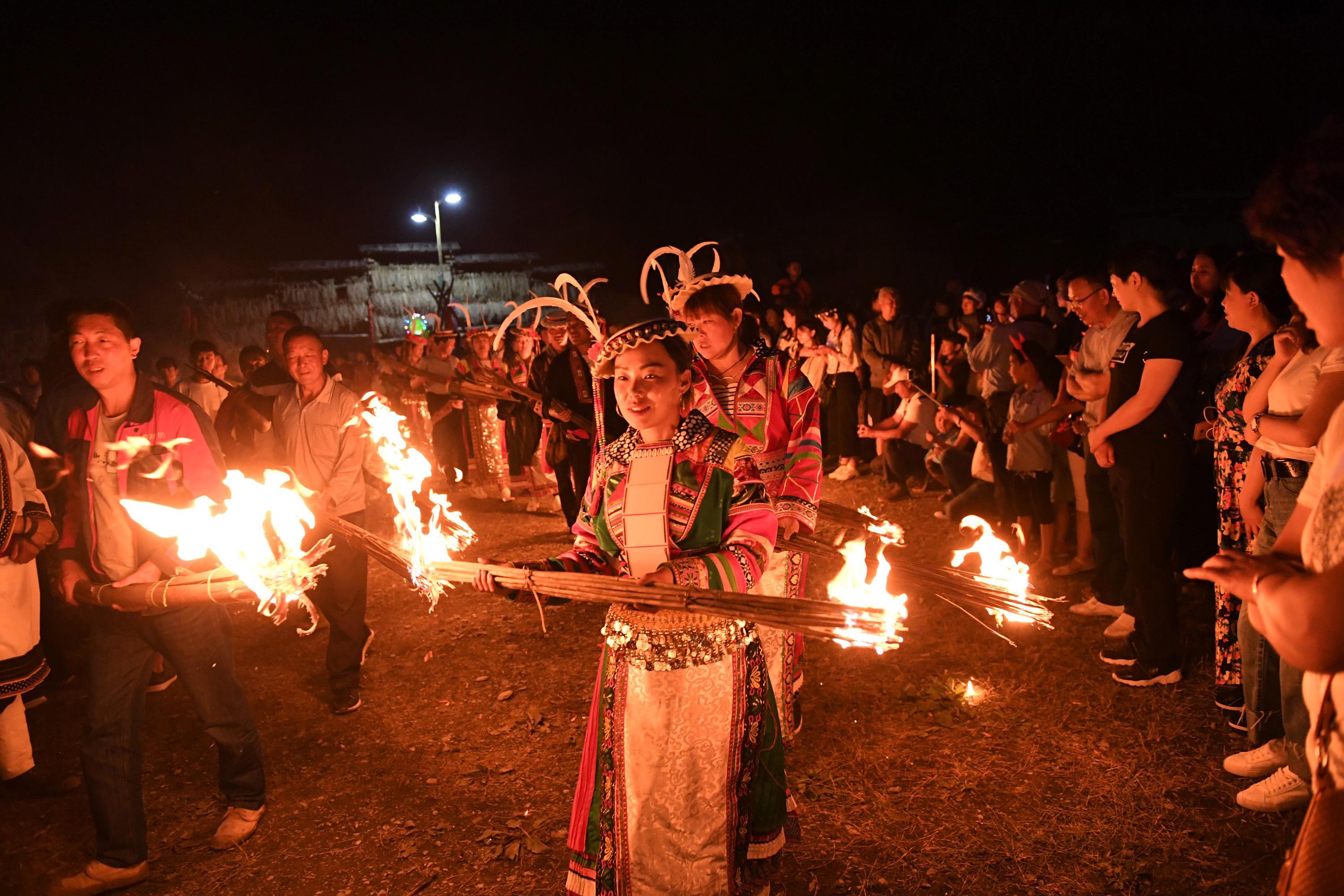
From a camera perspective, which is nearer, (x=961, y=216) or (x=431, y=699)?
(x=431, y=699)

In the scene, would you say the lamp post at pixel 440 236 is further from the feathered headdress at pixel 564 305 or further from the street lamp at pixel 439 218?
the feathered headdress at pixel 564 305

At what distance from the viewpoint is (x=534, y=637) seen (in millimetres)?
6055

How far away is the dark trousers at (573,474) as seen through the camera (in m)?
7.82

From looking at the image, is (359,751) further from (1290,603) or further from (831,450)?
(831,450)

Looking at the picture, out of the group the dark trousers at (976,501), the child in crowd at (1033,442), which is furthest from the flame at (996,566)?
the dark trousers at (976,501)

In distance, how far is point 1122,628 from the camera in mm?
5137

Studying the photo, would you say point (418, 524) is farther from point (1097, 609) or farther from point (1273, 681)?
point (1097, 609)

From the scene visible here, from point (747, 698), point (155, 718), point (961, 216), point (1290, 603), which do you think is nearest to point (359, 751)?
point (155, 718)

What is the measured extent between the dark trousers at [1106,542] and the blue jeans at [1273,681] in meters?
1.44

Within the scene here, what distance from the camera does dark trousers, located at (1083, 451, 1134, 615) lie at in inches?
207

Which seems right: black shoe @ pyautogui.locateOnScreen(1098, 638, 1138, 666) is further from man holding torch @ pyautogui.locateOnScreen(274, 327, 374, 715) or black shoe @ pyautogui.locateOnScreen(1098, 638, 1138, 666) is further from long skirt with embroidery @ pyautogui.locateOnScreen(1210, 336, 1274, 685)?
man holding torch @ pyautogui.locateOnScreen(274, 327, 374, 715)

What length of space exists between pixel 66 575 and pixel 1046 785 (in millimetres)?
4565

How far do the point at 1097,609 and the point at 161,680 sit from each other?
6726mm

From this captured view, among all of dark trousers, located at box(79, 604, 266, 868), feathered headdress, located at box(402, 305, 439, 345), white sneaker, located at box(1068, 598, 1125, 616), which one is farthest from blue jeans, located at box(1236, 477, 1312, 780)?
feathered headdress, located at box(402, 305, 439, 345)
